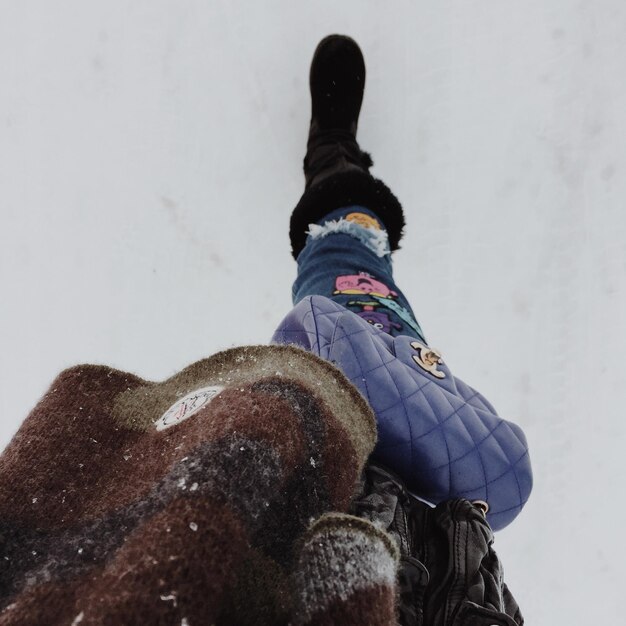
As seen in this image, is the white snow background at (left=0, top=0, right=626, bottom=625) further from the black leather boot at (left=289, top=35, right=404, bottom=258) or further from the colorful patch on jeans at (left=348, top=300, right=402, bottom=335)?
the colorful patch on jeans at (left=348, top=300, right=402, bottom=335)

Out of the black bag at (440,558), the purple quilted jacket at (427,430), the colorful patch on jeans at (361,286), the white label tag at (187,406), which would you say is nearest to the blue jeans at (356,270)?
the colorful patch on jeans at (361,286)

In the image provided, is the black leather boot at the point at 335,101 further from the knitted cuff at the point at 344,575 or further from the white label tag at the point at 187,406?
the knitted cuff at the point at 344,575

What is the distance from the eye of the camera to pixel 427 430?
1.91ft

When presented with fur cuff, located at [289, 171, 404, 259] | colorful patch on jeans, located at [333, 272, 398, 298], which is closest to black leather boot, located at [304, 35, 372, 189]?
fur cuff, located at [289, 171, 404, 259]

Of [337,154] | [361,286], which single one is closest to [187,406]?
[361,286]

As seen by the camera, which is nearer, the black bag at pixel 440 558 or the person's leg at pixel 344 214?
the black bag at pixel 440 558

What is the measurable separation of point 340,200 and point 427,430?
0.78m

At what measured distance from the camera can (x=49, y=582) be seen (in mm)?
300

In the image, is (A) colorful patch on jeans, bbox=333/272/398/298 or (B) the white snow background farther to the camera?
(B) the white snow background

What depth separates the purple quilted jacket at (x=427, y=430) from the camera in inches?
22.7

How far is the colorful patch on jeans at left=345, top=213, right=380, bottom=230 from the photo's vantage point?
46.4 inches

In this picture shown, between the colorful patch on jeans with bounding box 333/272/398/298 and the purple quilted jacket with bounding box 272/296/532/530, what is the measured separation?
312mm

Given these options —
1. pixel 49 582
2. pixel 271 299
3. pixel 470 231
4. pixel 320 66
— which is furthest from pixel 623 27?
pixel 49 582

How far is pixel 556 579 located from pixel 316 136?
4.32ft
